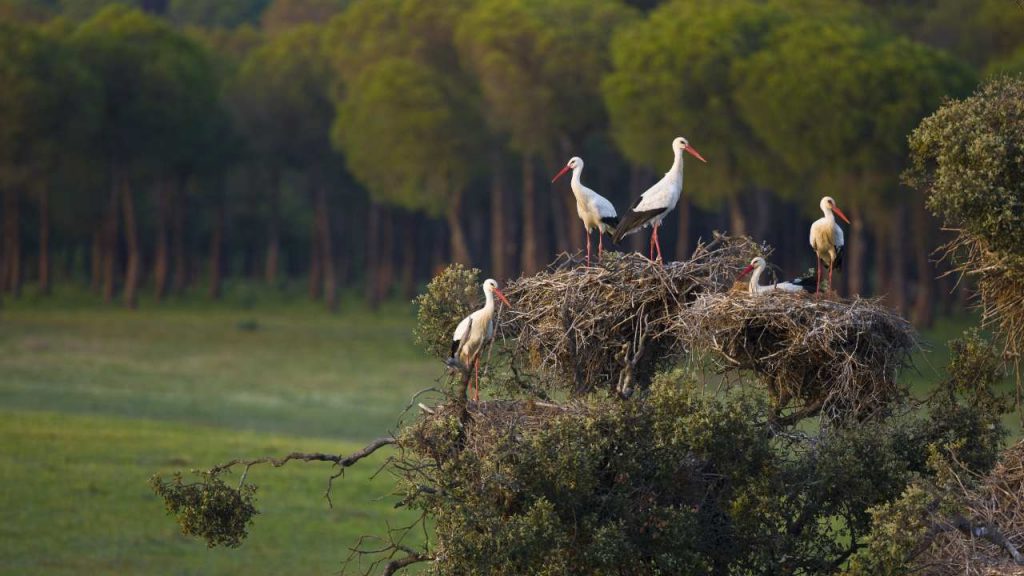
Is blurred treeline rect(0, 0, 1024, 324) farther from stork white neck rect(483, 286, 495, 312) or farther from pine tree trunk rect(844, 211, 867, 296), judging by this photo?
stork white neck rect(483, 286, 495, 312)

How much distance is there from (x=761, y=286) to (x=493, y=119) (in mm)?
38480

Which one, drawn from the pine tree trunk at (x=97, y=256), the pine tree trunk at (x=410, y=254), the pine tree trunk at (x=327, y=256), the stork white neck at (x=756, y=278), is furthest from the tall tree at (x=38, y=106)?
the stork white neck at (x=756, y=278)

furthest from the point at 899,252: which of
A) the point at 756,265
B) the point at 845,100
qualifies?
the point at 756,265

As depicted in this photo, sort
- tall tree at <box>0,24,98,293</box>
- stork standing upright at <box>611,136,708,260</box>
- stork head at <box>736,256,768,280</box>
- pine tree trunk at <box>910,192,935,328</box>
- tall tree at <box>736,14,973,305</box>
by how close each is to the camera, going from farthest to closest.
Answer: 1. tall tree at <box>0,24,98,293</box>
2. pine tree trunk at <box>910,192,935,328</box>
3. tall tree at <box>736,14,973,305</box>
4. stork standing upright at <box>611,136,708,260</box>
5. stork head at <box>736,256,768,280</box>

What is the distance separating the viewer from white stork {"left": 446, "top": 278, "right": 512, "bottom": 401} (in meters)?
10.6

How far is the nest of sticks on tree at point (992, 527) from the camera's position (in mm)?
8969

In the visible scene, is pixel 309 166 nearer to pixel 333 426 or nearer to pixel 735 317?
pixel 333 426

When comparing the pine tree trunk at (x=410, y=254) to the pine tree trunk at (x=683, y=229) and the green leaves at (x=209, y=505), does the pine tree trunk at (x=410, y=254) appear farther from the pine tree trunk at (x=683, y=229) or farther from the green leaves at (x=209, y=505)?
the green leaves at (x=209, y=505)

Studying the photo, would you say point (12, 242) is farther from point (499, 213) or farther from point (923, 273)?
point (923, 273)

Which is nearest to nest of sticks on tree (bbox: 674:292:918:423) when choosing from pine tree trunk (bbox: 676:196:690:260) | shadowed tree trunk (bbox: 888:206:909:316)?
shadowed tree trunk (bbox: 888:206:909:316)

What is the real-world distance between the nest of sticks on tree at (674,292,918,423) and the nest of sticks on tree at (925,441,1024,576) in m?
1.00

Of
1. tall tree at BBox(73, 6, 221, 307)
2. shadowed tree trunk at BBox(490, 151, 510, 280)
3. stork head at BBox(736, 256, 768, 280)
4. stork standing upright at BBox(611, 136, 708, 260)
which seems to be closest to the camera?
stork head at BBox(736, 256, 768, 280)

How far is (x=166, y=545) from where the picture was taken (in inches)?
786

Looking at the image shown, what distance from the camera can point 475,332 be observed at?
1058cm
